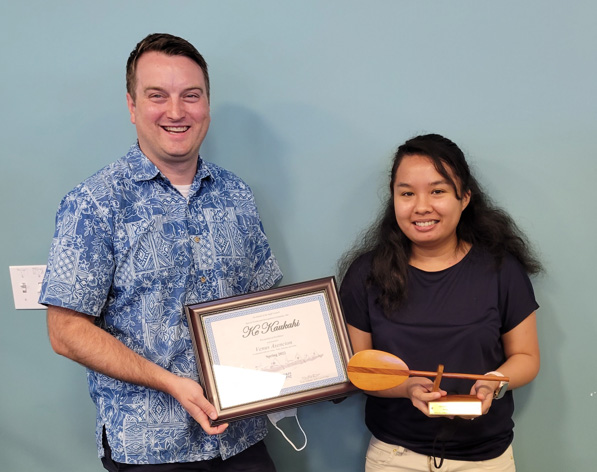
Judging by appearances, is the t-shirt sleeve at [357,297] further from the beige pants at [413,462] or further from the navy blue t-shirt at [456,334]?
the beige pants at [413,462]

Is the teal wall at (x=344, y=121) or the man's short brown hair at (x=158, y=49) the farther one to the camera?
the teal wall at (x=344, y=121)

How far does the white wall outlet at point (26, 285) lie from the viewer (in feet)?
5.57

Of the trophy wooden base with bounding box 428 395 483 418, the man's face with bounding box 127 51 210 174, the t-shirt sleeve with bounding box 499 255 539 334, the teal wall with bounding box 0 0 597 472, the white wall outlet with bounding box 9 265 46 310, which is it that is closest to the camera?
the trophy wooden base with bounding box 428 395 483 418

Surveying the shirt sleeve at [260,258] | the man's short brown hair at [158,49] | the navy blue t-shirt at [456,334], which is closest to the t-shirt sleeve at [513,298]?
the navy blue t-shirt at [456,334]

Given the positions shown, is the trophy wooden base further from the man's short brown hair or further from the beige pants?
the man's short brown hair

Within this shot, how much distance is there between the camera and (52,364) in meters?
1.74

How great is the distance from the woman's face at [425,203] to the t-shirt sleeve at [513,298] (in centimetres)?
18

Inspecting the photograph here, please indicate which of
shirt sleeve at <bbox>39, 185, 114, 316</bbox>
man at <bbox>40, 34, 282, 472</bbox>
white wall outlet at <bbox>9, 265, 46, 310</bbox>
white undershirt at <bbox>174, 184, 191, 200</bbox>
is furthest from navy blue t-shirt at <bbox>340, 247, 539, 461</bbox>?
white wall outlet at <bbox>9, 265, 46, 310</bbox>

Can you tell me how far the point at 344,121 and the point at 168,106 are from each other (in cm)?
50

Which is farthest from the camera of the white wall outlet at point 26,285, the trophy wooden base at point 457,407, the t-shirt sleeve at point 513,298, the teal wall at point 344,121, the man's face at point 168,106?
the white wall outlet at point 26,285

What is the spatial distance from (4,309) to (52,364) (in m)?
0.22

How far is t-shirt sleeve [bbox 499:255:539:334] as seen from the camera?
1.39 metres

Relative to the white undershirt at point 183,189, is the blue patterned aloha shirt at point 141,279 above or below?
below

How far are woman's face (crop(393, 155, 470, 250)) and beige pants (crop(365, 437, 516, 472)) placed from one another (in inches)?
20.6
